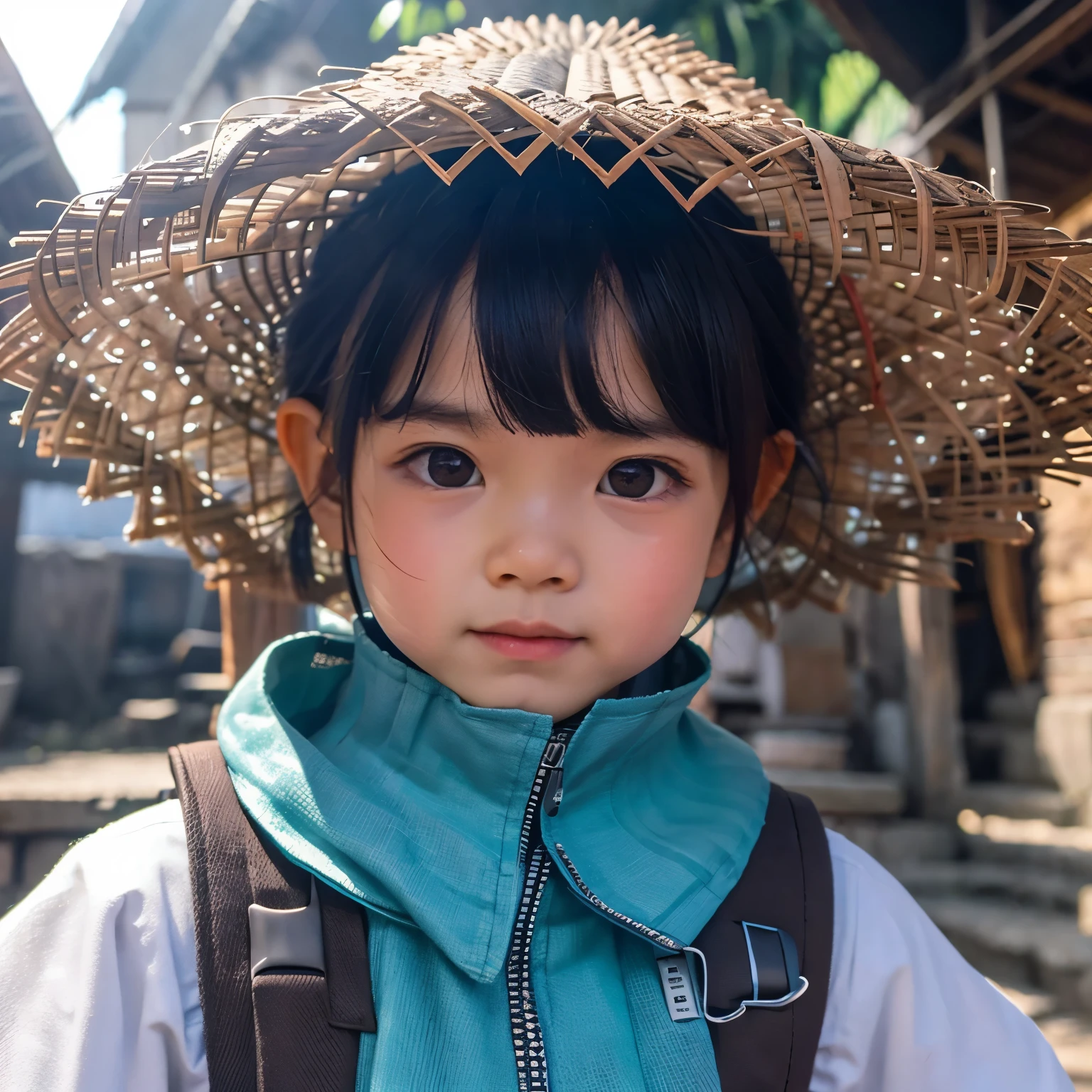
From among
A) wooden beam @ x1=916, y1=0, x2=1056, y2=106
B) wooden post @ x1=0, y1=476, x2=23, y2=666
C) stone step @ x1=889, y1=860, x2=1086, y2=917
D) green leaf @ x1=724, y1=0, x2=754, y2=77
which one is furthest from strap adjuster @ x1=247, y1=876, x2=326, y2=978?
green leaf @ x1=724, y1=0, x2=754, y2=77

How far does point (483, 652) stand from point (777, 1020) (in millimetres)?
433

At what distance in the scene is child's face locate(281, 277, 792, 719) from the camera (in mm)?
927

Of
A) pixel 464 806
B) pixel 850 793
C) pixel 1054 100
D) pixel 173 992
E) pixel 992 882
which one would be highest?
pixel 1054 100

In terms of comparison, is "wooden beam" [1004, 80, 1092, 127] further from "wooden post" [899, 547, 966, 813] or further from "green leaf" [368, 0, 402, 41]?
"green leaf" [368, 0, 402, 41]

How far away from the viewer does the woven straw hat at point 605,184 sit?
831 millimetres

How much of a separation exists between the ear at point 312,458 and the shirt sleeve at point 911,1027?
0.71 meters

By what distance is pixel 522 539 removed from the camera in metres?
0.91

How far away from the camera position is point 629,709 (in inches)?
37.9

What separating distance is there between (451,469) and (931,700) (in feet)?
12.3

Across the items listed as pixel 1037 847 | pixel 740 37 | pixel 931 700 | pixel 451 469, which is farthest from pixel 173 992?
pixel 740 37

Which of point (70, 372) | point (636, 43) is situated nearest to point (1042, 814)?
point (636, 43)

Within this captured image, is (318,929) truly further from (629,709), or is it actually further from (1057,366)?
(1057,366)

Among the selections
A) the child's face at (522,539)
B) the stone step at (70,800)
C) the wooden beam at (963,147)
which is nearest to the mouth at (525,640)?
the child's face at (522,539)

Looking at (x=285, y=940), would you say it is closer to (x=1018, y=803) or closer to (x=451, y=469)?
(x=451, y=469)
